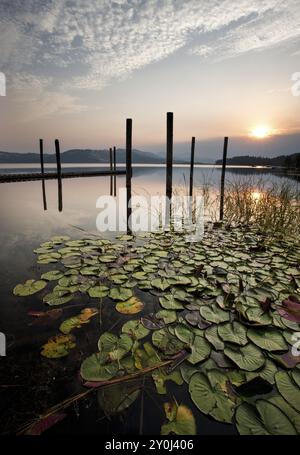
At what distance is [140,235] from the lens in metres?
4.82

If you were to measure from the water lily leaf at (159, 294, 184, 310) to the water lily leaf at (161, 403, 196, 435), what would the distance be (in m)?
0.94

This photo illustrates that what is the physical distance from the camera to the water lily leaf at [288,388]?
1330 millimetres

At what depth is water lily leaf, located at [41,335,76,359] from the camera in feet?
5.54

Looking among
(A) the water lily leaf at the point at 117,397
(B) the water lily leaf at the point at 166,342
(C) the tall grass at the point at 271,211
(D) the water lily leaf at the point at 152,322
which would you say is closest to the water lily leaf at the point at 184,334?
(B) the water lily leaf at the point at 166,342

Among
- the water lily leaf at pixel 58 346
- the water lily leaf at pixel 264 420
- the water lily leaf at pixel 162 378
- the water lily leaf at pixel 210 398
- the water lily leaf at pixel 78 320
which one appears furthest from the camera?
the water lily leaf at pixel 78 320

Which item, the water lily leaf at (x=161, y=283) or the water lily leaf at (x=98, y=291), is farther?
the water lily leaf at (x=161, y=283)

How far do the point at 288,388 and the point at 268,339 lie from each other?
1.38 ft

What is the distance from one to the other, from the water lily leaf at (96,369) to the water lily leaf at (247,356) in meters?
0.82

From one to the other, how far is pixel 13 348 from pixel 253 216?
6.17m

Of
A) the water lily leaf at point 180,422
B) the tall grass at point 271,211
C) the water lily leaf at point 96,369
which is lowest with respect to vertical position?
the water lily leaf at point 180,422

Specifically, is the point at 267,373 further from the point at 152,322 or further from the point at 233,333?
the point at 152,322

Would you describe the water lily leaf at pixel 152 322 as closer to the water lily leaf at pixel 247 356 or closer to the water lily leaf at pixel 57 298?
the water lily leaf at pixel 247 356
